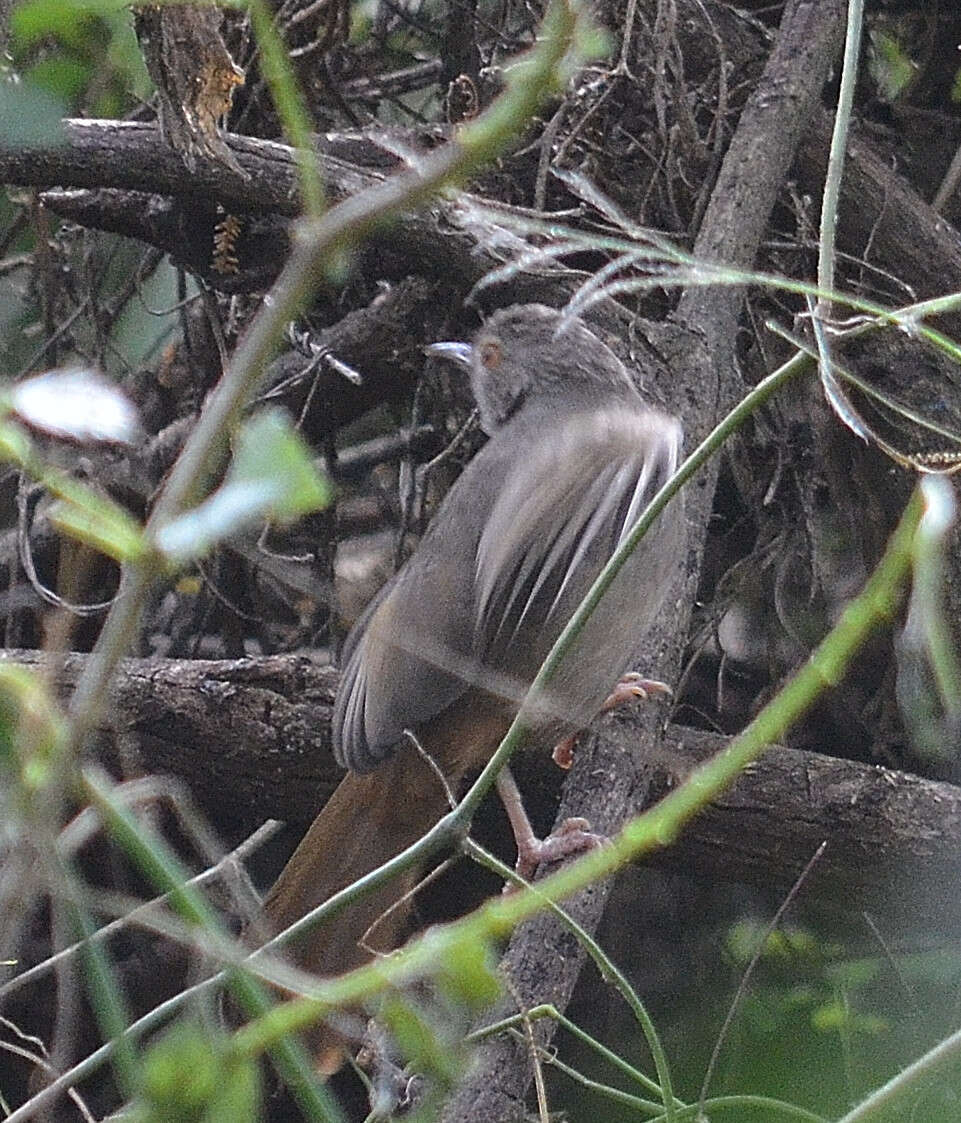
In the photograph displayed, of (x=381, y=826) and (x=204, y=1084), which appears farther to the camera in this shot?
→ (x=381, y=826)

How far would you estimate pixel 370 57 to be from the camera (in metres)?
4.55

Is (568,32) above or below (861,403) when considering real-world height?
above

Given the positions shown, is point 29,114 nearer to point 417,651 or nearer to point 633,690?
point 417,651

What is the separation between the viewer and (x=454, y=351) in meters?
3.86

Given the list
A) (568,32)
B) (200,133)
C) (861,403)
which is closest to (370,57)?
(200,133)

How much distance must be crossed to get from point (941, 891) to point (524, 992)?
1.16 meters

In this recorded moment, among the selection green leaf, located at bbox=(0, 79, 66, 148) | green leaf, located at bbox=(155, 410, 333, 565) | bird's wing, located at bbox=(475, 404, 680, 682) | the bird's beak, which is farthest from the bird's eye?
green leaf, located at bbox=(155, 410, 333, 565)

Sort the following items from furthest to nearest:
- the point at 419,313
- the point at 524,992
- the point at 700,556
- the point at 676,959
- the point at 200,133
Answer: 1. the point at 419,313
2. the point at 676,959
3. the point at 700,556
4. the point at 200,133
5. the point at 524,992

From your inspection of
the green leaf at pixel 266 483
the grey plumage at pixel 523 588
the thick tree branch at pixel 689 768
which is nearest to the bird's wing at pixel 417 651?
the grey plumage at pixel 523 588

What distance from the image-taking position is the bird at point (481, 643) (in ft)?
10.5

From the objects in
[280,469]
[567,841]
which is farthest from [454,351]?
[280,469]

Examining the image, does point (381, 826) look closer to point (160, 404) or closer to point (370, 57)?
point (160, 404)

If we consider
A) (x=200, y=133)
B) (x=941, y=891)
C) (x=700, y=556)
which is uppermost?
(x=200, y=133)

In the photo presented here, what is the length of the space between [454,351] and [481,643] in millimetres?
891
